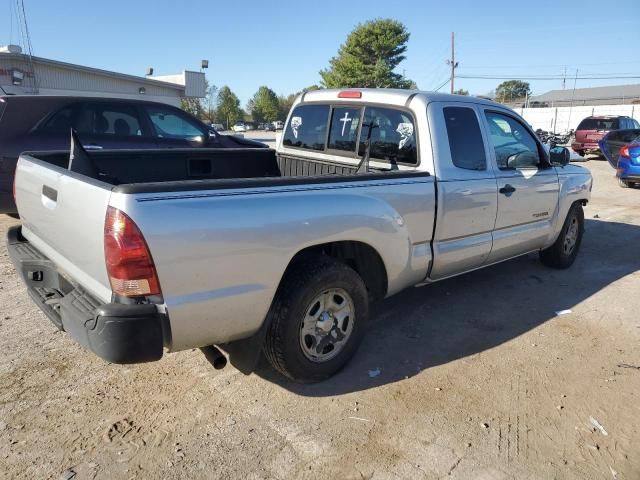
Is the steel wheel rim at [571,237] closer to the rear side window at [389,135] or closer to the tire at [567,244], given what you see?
the tire at [567,244]

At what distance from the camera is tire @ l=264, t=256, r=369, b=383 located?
2.84 m

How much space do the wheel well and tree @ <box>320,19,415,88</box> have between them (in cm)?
5188

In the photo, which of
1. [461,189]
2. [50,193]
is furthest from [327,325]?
[50,193]

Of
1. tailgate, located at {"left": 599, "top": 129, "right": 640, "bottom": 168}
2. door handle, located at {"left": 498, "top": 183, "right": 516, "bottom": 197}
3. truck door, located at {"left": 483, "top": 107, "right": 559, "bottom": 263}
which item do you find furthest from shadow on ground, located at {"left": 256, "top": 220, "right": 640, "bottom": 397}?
tailgate, located at {"left": 599, "top": 129, "right": 640, "bottom": 168}

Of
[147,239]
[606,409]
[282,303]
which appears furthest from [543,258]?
[147,239]

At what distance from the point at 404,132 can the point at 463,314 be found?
1700 mm

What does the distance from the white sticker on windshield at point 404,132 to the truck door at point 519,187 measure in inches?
32.2

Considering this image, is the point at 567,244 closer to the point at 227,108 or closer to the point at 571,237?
the point at 571,237

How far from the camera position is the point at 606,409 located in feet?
9.71

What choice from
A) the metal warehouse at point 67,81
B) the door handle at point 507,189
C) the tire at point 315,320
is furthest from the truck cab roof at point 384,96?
the metal warehouse at point 67,81

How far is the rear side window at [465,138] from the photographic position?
381cm

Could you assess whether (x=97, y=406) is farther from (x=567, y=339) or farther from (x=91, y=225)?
(x=567, y=339)

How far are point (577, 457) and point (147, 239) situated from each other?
2433mm

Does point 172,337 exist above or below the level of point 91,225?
below
